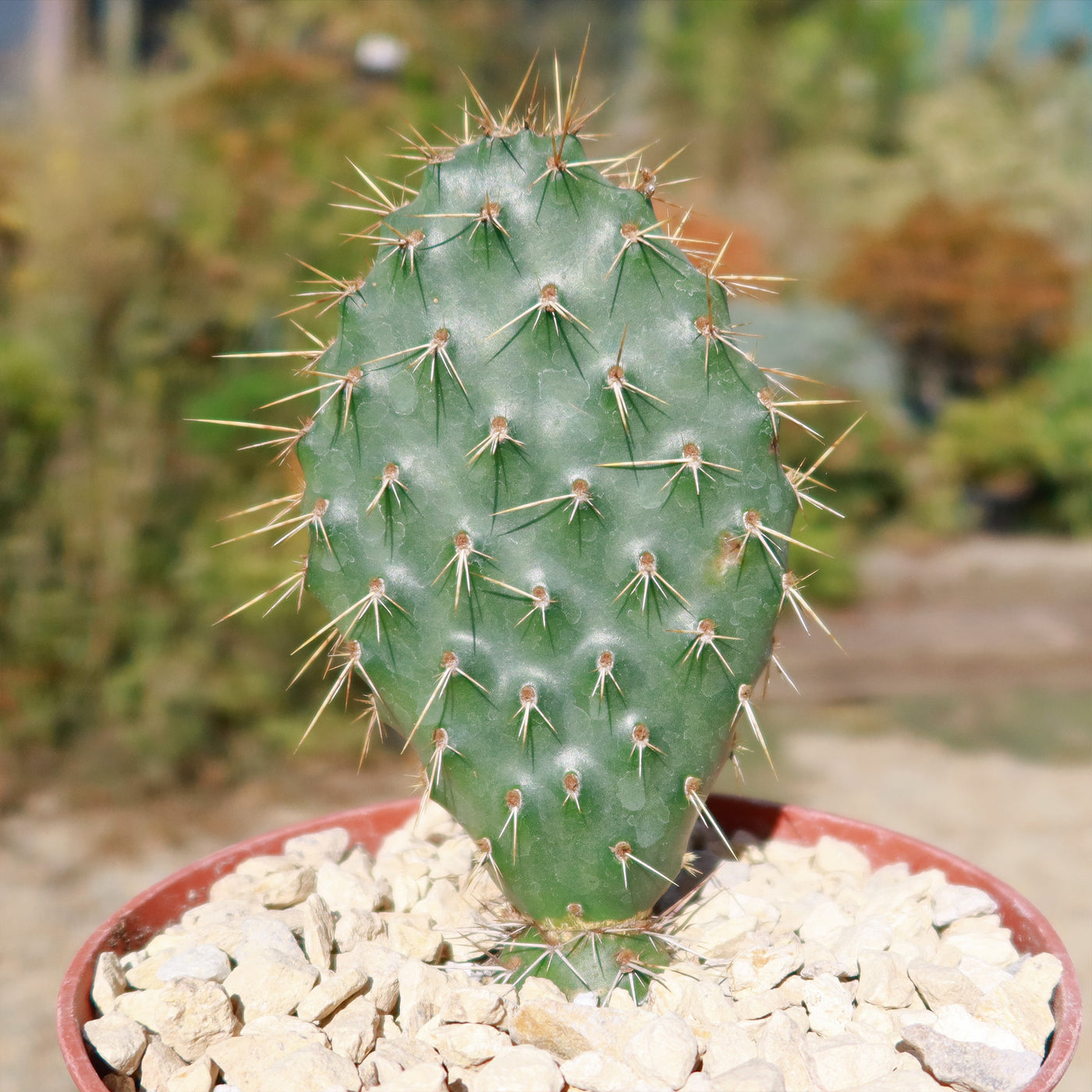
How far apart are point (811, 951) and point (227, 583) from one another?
8.13 feet

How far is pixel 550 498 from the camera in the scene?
3.74 feet

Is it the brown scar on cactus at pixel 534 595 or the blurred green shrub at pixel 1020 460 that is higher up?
the brown scar on cactus at pixel 534 595

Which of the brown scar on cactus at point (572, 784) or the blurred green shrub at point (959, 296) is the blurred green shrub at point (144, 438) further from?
the blurred green shrub at point (959, 296)

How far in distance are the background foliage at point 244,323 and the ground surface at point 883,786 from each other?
226mm

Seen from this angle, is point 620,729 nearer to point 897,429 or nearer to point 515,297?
point 515,297

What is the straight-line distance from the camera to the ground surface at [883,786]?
2.86m

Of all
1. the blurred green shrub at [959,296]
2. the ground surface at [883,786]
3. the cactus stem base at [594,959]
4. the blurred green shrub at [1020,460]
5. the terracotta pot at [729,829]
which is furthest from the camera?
the blurred green shrub at [959,296]

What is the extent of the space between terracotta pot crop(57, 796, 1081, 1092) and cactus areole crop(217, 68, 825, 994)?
41cm

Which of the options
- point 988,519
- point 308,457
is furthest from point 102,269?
point 988,519

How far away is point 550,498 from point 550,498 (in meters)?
0.01

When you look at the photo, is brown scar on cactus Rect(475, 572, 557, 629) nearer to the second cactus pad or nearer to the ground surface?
the second cactus pad

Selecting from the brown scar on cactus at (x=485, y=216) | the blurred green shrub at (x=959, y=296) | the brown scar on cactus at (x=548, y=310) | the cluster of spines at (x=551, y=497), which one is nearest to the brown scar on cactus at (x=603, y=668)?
the cluster of spines at (x=551, y=497)

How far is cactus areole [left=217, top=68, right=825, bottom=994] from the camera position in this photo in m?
1.15

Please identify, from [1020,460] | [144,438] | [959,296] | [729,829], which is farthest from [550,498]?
[959,296]
